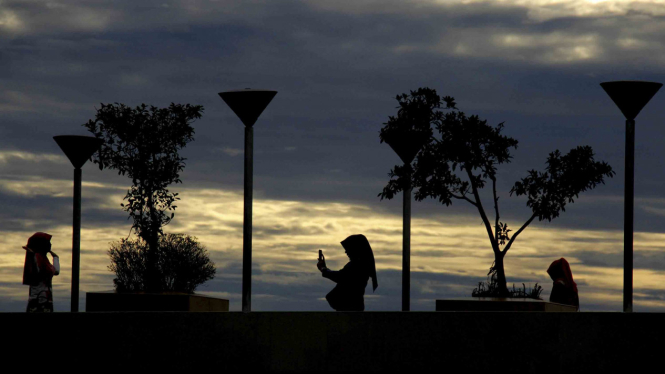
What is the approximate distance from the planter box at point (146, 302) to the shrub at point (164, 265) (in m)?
5.87

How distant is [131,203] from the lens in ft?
86.8

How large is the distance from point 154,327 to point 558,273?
9.72m

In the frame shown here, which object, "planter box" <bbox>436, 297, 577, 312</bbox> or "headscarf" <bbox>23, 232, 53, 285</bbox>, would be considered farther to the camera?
"planter box" <bbox>436, 297, 577, 312</bbox>

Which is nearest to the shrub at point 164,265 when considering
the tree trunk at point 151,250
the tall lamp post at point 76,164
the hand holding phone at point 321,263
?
the tree trunk at point 151,250

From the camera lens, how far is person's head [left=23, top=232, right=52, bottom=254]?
15641 millimetres

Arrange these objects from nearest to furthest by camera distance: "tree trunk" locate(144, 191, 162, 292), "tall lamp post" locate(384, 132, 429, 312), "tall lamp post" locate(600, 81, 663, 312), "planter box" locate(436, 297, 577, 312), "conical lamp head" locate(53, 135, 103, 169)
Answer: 1. "tall lamp post" locate(600, 81, 663, 312)
2. "tall lamp post" locate(384, 132, 429, 312)
3. "planter box" locate(436, 297, 577, 312)
4. "conical lamp head" locate(53, 135, 103, 169)
5. "tree trunk" locate(144, 191, 162, 292)

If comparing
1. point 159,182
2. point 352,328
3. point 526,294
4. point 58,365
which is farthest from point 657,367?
point 159,182

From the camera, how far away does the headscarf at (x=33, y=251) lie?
50.8 ft

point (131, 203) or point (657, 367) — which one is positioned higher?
point (131, 203)

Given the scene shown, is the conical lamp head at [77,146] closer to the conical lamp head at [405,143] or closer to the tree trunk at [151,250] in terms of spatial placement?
the conical lamp head at [405,143]

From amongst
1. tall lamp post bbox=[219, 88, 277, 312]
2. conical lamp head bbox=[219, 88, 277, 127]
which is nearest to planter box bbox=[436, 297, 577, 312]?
tall lamp post bbox=[219, 88, 277, 312]

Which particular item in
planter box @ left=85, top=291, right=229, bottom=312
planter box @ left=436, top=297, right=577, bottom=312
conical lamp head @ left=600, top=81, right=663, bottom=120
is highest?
conical lamp head @ left=600, top=81, right=663, bottom=120

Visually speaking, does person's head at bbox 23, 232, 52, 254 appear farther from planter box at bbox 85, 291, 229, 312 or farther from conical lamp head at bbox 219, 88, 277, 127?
conical lamp head at bbox 219, 88, 277, 127

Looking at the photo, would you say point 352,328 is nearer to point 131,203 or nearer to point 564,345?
point 564,345
